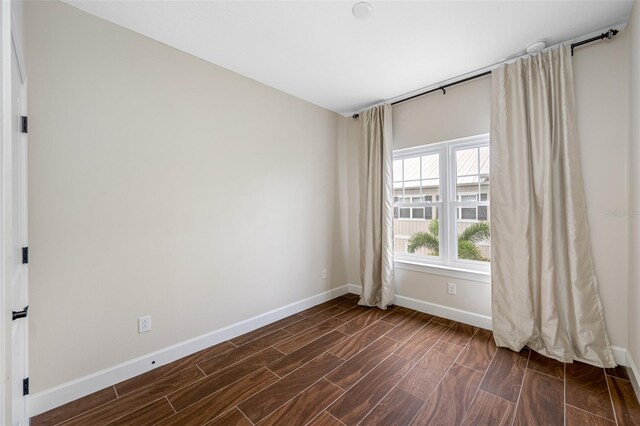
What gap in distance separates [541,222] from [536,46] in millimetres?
1458

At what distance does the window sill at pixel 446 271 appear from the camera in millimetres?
2779

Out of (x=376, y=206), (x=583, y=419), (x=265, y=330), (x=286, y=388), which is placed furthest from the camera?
(x=376, y=206)

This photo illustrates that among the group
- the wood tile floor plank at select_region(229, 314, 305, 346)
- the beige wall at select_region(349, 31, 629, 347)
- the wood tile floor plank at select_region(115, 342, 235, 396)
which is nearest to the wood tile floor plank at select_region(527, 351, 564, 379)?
the beige wall at select_region(349, 31, 629, 347)

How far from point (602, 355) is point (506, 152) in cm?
174

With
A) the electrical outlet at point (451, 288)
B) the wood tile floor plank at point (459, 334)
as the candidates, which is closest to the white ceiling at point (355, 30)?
the electrical outlet at point (451, 288)

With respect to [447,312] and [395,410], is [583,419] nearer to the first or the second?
[395,410]

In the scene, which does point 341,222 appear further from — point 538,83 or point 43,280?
point 43,280

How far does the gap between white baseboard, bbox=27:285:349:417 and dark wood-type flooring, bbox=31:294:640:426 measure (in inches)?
2.2

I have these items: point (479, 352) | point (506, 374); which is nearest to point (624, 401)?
point (506, 374)

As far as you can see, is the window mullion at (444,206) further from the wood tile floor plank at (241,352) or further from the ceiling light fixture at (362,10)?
the wood tile floor plank at (241,352)

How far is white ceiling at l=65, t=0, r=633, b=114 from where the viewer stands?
1.87 metres

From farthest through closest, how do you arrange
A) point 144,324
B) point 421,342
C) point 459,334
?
point 459,334, point 421,342, point 144,324

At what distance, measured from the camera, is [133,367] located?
2.05m

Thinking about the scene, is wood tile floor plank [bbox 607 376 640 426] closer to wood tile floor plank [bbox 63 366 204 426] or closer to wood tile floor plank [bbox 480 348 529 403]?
wood tile floor plank [bbox 480 348 529 403]
